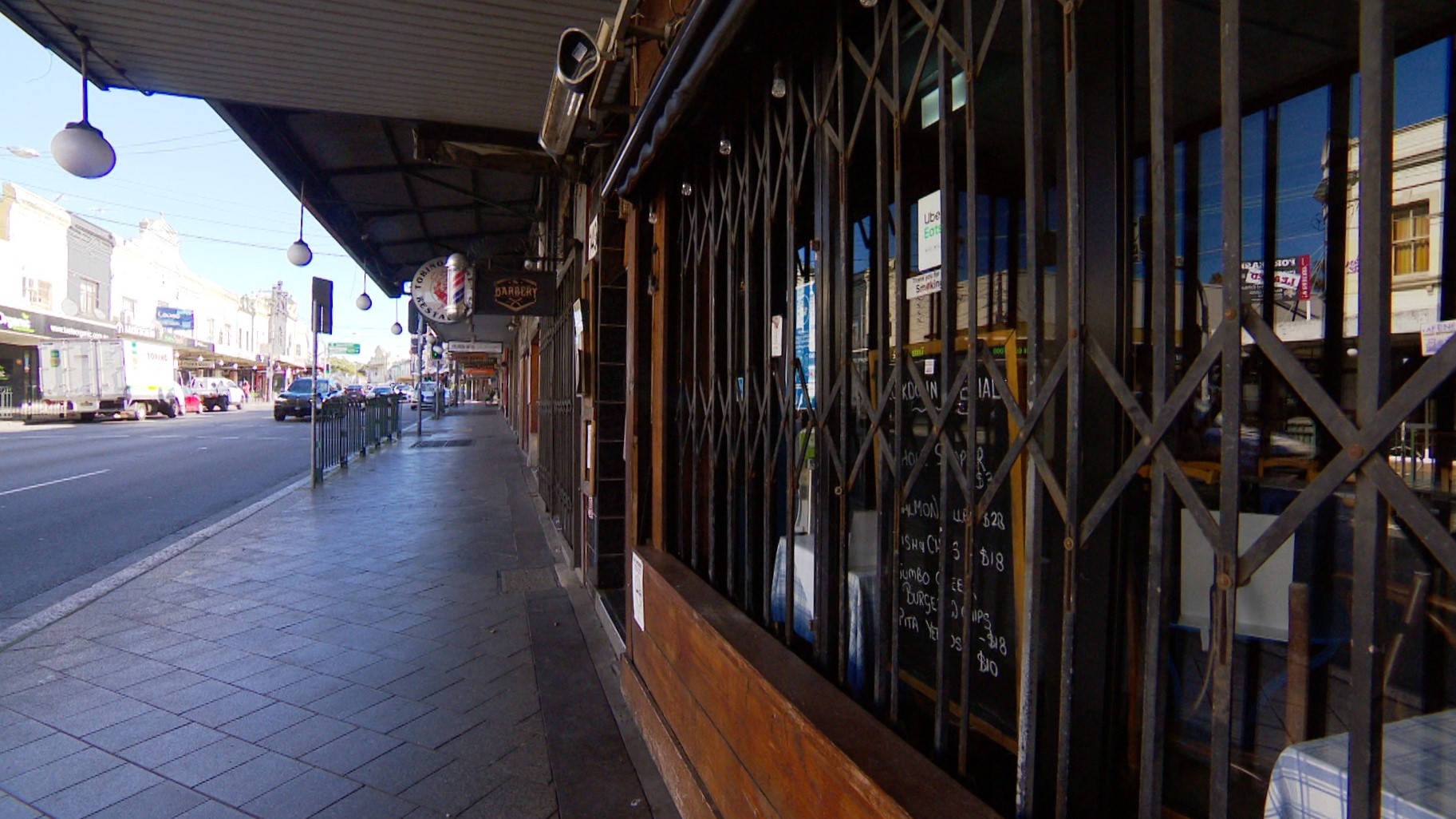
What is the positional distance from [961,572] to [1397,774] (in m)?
0.93

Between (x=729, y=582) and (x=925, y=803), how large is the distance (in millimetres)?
1362

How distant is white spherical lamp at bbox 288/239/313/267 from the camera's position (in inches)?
406

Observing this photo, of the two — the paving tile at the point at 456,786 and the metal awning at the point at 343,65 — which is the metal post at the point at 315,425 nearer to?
the metal awning at the point at 343,65

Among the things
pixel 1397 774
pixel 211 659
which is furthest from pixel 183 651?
pixel 1397 774

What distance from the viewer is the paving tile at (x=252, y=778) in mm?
2688

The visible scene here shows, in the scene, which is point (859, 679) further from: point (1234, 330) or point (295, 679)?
point (295, 679)

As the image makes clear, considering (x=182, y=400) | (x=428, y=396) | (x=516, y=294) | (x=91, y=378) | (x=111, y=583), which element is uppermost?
(x=516, y=294)

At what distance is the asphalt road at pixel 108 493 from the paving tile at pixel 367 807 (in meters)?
3.84

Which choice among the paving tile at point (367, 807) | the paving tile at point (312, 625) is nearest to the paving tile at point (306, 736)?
the paving tile at point (367, 807)

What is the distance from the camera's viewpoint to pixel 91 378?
82.7 ft

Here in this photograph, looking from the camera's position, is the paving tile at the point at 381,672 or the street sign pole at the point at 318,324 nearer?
the paving tile at the point at 381,672

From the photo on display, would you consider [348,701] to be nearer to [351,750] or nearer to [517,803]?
[351,750]

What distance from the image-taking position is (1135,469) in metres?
1.03

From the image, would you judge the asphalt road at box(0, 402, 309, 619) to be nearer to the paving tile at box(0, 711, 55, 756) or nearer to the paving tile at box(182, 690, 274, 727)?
the paving tile at box(0, 711, 55, 756)
